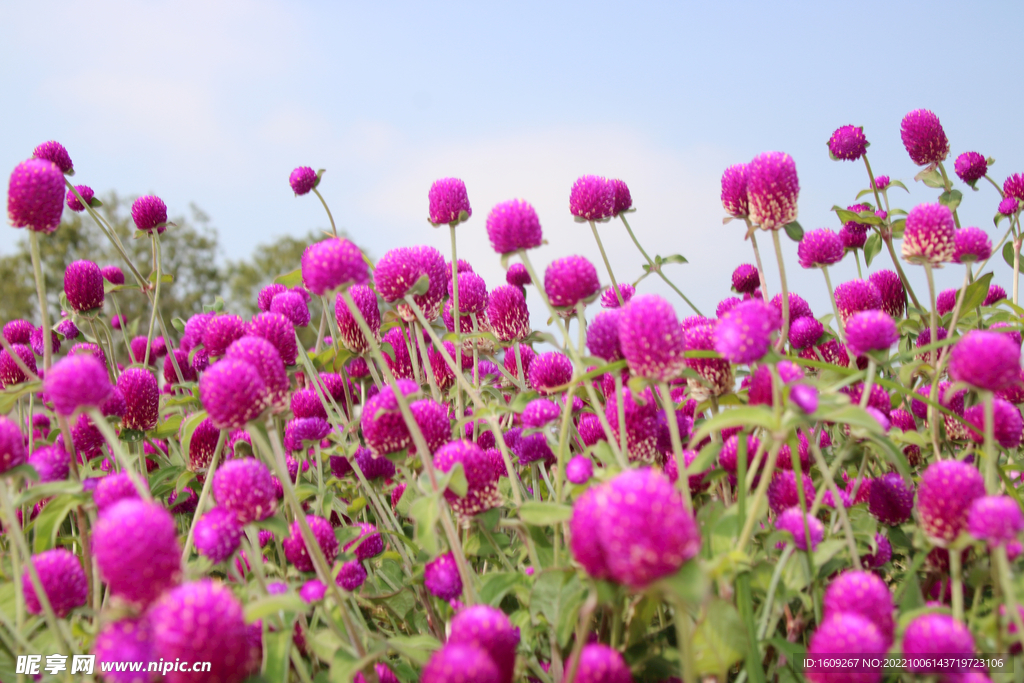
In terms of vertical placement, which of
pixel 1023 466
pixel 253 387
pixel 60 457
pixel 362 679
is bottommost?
pixel 362 679

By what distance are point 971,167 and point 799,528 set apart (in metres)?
2.88

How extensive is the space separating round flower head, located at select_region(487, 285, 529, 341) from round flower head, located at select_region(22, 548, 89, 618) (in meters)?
1.43

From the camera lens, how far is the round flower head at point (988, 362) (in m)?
1.26

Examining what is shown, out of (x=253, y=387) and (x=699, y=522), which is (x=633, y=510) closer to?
(x=699, y=522)

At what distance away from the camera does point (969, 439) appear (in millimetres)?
2086

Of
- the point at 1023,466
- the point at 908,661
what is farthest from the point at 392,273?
the point at 1023,466

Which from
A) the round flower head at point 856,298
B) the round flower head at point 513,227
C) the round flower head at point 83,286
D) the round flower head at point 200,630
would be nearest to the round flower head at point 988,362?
the round flower head at point 513,227

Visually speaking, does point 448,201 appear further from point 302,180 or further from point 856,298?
point 856,298

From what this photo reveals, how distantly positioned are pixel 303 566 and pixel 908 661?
120 cm

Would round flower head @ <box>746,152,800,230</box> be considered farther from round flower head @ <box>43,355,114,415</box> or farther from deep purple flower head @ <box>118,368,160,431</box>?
deep purple flower head @ <box>118,368,160,431</box>

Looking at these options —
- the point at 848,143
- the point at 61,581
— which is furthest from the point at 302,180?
the point at 848,143

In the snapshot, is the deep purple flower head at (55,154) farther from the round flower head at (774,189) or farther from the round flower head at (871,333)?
the round flower head at (871,333)

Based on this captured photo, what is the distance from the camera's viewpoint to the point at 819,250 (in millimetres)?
2287

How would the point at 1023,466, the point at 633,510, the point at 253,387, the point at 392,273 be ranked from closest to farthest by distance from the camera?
the point at 633,510 < the point at 253,387 < the point at 1023,466 < the point at 392,273
